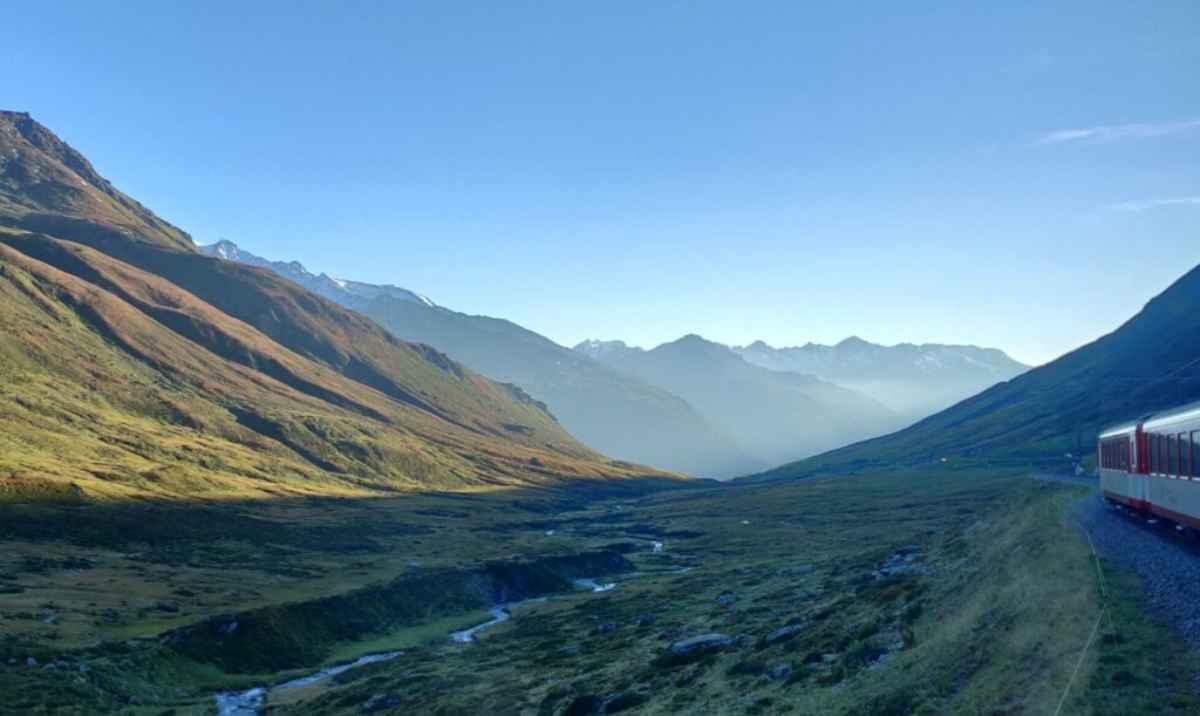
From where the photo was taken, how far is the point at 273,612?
79.9m

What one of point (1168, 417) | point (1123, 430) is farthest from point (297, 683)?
point (1123, 430)

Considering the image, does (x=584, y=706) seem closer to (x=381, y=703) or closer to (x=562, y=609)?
(x=381, y=703)

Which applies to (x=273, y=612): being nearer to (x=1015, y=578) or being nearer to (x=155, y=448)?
(x=1015, y=578)

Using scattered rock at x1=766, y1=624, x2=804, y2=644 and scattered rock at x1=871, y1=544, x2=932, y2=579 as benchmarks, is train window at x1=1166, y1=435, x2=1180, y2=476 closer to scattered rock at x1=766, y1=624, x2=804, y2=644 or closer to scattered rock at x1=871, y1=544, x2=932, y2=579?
scattered rock at x1=871, y1=544, x2=932, y2=579

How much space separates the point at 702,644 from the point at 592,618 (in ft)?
111

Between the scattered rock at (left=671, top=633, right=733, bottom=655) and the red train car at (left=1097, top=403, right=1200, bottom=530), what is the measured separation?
1061 inches

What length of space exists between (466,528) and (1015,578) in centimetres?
14125

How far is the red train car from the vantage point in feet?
137

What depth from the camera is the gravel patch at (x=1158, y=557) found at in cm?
2811

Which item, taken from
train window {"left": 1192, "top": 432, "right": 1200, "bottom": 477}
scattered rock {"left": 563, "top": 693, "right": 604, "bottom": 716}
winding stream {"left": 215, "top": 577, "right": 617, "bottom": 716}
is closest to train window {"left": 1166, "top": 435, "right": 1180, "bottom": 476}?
train window {"left": 1192, "top": 432, "right": 1200, "bottom": 477}

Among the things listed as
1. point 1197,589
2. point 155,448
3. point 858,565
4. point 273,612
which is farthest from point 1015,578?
point 155,448

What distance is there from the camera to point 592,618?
277 ft

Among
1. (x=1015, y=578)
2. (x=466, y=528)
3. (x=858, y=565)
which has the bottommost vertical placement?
(x=466, y=528)

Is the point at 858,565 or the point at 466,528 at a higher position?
the point at 858,565
